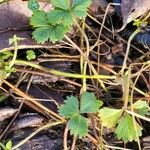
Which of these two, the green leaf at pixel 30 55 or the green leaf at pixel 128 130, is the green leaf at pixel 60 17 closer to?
the green leaf at pixel 30 55

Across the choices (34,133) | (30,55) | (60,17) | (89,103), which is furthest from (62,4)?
(34,133)

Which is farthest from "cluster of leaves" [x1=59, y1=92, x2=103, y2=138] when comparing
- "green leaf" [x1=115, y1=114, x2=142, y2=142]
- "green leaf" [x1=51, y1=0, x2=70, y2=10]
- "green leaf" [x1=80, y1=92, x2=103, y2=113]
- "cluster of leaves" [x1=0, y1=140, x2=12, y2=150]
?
"green leaf" [x1=51, y1=0, x2=70, y2=10]

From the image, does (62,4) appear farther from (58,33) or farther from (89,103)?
(89,103)

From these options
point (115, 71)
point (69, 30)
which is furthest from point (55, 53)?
point (115, 71)

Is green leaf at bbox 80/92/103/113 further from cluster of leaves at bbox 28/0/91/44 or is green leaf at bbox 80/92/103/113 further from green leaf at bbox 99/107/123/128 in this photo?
cluster of leaves at bbox 28/0/91/44

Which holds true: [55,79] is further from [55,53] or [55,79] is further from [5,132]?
[5,132]

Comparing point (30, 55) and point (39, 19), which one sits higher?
point (39, 19)
